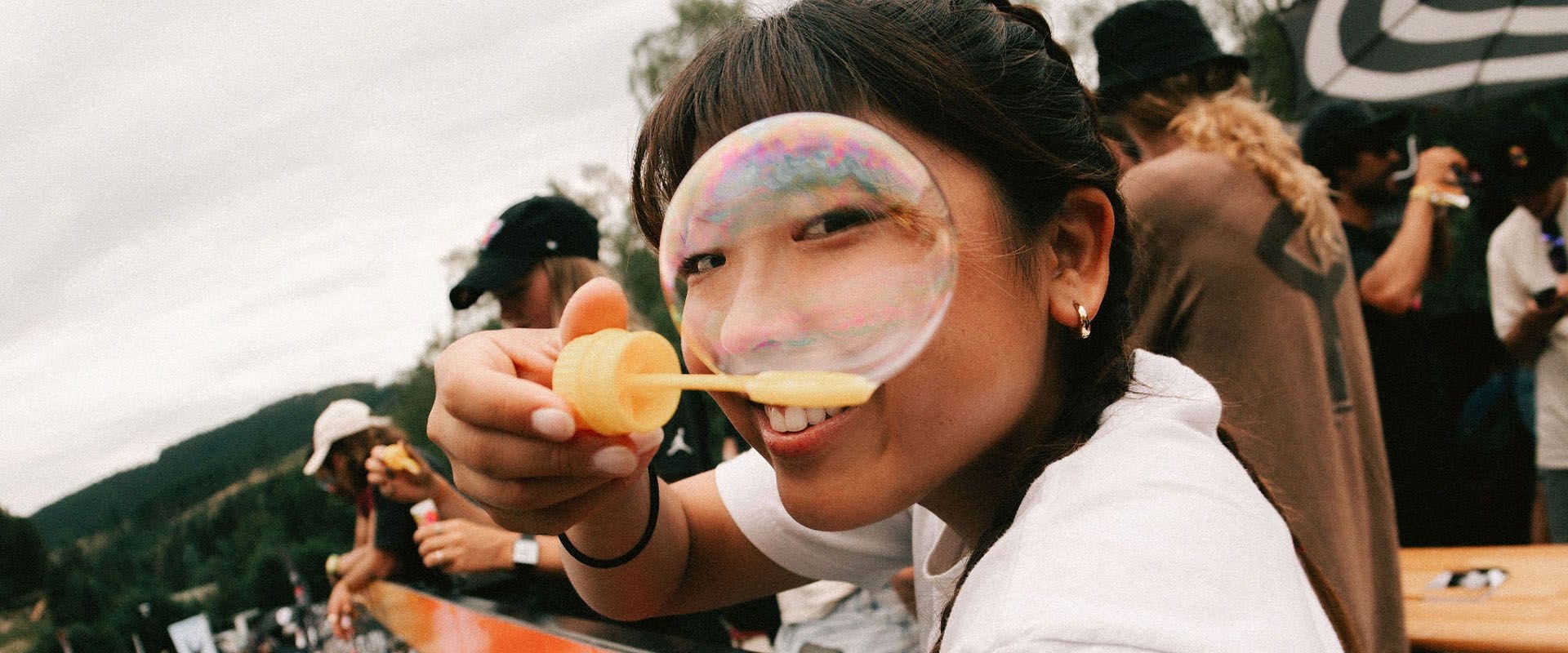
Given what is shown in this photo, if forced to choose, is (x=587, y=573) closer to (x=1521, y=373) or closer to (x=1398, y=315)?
(x=1398, y=315)

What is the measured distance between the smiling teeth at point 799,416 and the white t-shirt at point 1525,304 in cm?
408

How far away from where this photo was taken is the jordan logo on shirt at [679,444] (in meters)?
2.97

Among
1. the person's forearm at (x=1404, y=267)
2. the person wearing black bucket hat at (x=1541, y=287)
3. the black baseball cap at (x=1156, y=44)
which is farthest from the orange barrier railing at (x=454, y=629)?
the person wearing black bucket hat at (x=1541, y=287)

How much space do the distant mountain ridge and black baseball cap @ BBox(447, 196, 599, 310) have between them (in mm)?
2416

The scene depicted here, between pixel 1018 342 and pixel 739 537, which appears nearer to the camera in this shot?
pixel 1018 342

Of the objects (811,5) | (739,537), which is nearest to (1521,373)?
(739,537)

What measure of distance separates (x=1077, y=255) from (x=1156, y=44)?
140 cm

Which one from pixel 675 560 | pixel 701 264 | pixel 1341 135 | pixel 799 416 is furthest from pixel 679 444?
pixel 1341 135

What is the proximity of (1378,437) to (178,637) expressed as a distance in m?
5.53

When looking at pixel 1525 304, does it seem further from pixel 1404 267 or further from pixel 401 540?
pixel 401 540

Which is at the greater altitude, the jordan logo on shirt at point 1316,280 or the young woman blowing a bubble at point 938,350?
the young woman blowing a bubble at point 938,350

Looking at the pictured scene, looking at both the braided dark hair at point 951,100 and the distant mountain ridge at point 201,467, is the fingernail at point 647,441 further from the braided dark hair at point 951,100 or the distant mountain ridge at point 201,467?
the distant mountain ridge at point 201,467

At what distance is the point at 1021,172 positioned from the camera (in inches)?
44.5

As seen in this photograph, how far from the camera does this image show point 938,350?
3.30ft
